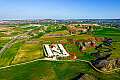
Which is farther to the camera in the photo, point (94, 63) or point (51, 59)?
point (51, 59)

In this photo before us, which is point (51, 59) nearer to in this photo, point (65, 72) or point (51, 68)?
point (51, 68)

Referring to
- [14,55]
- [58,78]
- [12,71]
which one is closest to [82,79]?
[58,78]

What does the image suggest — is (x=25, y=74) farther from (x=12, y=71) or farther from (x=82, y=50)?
(x=82, y=50)

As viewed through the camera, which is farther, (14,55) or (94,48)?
(94,48)

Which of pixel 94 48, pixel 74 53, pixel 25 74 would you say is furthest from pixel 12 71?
pixel 94 48

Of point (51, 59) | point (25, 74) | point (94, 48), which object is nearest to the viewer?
point (25, 74)

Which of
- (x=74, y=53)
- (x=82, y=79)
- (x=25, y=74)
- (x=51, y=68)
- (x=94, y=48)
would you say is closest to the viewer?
(x=82, y=79)

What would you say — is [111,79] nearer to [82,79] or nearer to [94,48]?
[82,79]

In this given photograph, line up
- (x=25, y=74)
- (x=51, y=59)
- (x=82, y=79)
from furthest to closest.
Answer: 1. (x=51, y=59)
2. (x=25, y=74)
3. (x=82, y=79)

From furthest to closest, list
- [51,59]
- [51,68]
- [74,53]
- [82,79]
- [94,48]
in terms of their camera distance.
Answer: [94,48]
[74,53]
[51,59]
[51,68]
[82,79]
